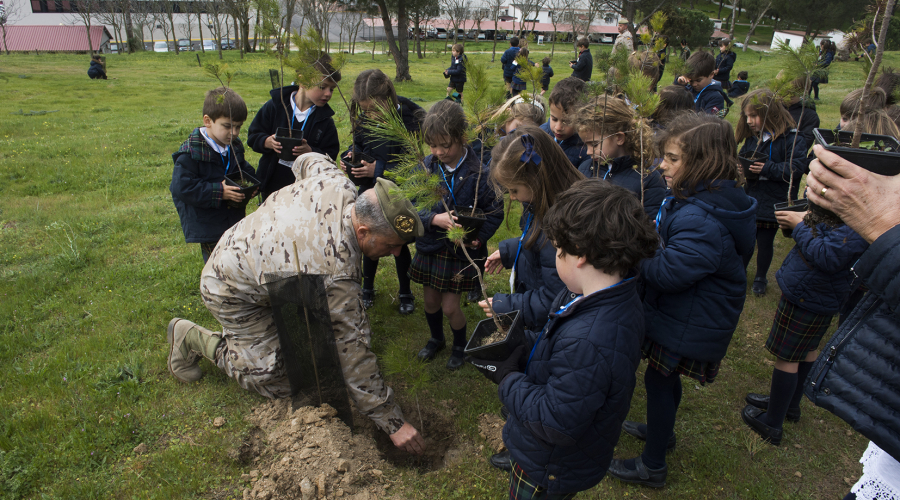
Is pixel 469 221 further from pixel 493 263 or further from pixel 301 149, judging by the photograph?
pixel 301 149

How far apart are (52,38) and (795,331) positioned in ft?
180

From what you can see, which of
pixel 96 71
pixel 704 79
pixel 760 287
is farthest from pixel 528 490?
pixel 96 71

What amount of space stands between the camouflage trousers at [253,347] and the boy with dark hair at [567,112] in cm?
226

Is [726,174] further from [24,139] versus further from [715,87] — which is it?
[24,139]

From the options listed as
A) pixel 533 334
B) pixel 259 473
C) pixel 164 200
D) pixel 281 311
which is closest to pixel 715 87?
pixel 533 334

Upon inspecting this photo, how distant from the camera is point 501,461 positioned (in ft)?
8.61

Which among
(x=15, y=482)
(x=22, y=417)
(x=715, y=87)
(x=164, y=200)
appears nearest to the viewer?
(x=15, y=482)

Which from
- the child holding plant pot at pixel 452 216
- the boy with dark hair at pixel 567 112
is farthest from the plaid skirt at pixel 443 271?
the boy with dark hair at pixel 567 112

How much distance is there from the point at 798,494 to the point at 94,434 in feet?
12.5

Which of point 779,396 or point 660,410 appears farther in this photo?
point 779,396

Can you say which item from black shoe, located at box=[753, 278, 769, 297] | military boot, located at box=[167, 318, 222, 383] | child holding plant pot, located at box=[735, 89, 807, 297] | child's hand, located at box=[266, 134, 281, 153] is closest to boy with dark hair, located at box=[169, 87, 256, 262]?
child's hand, located at box=[266, 134, 281, 153]

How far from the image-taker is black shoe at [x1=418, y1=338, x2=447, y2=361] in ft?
11.6

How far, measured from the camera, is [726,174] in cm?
208

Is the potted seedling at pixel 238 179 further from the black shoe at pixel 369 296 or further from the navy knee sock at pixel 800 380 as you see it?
the navy knee sock at pixel 800 380
